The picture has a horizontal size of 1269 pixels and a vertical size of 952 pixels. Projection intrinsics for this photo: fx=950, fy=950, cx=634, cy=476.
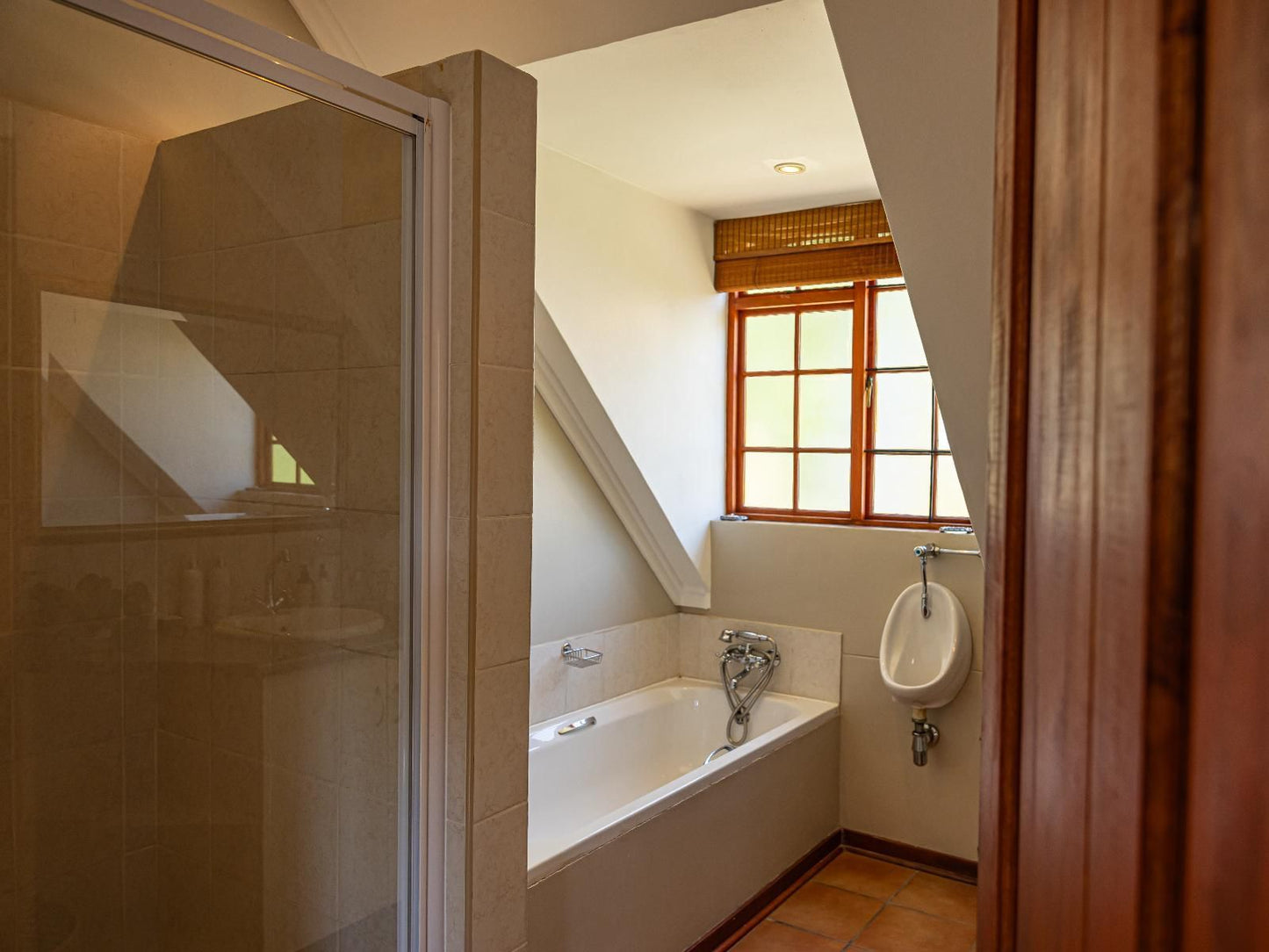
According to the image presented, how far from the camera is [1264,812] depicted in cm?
14

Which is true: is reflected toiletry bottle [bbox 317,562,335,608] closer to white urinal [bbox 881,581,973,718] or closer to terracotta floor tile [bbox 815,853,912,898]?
white urinal [bbox 881,581,973,718]

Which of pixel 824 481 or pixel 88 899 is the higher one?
pixel 824 481

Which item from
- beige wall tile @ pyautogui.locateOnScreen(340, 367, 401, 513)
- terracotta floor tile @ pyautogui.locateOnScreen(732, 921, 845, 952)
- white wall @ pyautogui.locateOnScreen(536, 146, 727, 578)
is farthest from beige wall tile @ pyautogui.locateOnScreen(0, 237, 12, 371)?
terracotta floor tile @ pyautogui.locateOnScreen(732, 921, 845, 952)

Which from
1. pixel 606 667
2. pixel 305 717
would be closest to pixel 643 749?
pixel 606 667

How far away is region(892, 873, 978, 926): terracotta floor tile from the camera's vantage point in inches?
130

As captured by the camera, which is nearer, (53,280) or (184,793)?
(53,280)

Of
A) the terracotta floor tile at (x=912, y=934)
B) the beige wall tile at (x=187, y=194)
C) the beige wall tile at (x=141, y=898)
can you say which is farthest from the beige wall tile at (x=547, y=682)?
the beige wall tile at (x=187, y=194)

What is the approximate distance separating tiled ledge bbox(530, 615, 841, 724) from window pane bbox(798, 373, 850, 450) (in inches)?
31.9

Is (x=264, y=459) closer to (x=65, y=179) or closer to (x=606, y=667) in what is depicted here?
(x=65, y=179)

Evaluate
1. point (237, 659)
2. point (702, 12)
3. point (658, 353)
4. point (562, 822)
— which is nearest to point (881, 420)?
point (658, 353)

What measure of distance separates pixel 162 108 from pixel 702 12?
1058 millimetres

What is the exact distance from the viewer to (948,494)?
12.4 ft

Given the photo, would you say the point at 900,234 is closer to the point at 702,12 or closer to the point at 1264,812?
the point at 702,12

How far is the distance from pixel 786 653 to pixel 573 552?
3.40 ft
